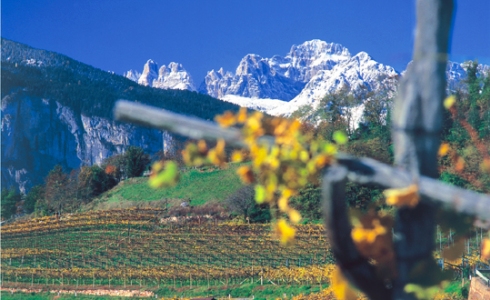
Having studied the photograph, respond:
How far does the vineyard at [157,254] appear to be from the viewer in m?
18.2

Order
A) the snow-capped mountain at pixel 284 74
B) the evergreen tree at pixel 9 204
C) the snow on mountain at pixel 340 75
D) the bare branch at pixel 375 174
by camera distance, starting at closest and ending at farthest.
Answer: the bare branch at pixel 375 174 < the evergreen tree at pixel 9 204 < the snow on mountain at pixel 340 75 < the snow-capped mountain at pixel 284 74

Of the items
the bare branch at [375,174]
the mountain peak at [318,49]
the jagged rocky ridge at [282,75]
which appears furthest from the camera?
the mountain peak at [318,49]

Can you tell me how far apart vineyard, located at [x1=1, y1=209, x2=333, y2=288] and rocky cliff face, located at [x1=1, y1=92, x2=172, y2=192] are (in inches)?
2025

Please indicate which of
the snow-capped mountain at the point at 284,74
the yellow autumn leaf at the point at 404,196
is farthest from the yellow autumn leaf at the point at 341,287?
the snow-capped mountain at the point at 284,74

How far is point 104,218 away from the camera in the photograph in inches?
1134

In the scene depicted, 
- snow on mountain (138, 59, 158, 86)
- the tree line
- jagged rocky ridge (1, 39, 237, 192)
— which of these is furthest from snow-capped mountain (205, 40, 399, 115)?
the tree line

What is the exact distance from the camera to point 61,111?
271ft

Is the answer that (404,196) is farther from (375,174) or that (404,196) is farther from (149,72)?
(149,72)

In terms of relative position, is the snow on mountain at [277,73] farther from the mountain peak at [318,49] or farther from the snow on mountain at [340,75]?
the snow on mountain at [340,75]

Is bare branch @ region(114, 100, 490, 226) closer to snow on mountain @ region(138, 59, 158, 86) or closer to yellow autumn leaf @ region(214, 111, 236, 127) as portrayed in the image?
yellow autumn leaf @ region(214, 111, 236, 127)

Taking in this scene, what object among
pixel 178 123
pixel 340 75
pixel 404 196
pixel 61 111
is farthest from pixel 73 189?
pixel 340 75

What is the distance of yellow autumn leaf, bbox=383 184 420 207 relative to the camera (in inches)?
30.1

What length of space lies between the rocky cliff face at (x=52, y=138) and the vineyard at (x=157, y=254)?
5142cm

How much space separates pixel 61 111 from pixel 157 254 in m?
66.4
